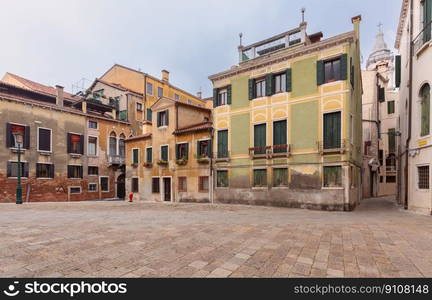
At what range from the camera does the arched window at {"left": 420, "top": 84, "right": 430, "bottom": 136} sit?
1215cm

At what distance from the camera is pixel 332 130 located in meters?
14.2

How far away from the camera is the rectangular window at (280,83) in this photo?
16359mm

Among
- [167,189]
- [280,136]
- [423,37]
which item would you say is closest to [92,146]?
[167,189]

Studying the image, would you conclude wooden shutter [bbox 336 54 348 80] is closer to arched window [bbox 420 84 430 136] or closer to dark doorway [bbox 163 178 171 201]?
arched window [bbox 420 84 430 136]

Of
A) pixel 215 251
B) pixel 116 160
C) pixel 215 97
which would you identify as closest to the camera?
A: pixel 215 251

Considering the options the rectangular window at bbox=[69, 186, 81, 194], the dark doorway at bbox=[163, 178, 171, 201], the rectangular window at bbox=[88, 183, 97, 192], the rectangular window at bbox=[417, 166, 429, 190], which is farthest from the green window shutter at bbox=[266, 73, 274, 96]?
the rectangular window at bbox=[69, 186, 81, 194]

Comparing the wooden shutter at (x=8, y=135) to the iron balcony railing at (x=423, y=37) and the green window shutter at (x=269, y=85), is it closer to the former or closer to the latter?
the green window shutter at (x=269, y=85)

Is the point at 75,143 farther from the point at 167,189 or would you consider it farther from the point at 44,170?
the point at 167,189

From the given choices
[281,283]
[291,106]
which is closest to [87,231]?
[281,283]

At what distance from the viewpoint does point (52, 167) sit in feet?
80.1

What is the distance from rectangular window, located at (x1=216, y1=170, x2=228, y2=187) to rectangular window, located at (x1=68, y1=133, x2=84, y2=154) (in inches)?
687

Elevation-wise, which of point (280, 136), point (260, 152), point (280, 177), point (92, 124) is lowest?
point (280, 177)

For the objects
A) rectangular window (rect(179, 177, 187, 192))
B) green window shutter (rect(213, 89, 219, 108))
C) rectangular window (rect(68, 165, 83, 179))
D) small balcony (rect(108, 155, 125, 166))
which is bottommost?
rectangular window (rect(179, 177, 187, 192))

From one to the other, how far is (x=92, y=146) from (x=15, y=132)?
7454mm
